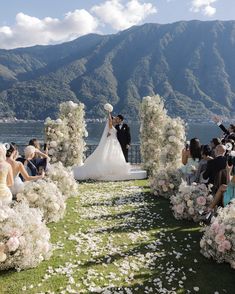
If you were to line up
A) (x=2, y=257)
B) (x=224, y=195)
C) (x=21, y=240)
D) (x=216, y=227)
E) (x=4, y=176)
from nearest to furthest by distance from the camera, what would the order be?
(x=2, y=257) < (x=21, y=240) < (x=216, y=227) < (x=4, y=176) < (x=224, y=195)

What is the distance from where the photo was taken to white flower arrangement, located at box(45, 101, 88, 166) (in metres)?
19.9

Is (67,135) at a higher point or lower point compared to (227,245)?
higher

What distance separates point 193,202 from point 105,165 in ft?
28.6

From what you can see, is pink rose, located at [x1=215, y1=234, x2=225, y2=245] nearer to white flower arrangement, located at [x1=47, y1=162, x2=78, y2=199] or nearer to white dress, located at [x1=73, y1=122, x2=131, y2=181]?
white flower arrangement, located at [x1=47, y1=162, x2=78, y2=199]

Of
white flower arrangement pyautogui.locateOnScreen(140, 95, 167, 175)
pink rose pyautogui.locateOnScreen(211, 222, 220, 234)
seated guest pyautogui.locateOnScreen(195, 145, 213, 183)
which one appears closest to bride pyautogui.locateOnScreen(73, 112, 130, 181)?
white flower arrangement pyautogui.locateOnScreen(140, 95, 167, 175)

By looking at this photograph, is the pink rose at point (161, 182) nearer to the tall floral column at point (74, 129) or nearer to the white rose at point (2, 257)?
the tall floral column at point (74, 129)

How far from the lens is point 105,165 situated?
19.4 metres

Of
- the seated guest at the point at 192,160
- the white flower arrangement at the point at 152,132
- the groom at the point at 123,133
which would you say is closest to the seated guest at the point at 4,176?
the seated guest at the point at 192,160

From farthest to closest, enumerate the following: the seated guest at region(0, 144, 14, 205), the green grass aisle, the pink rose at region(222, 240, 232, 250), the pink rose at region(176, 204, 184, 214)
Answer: the pink rose at region(176, 204, 184, 214), the seated guest at region(0, 144, 14, 205), the pink rose at region(222, 240, 232, 250), the green grass aisle

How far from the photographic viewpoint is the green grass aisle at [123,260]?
23.4ft

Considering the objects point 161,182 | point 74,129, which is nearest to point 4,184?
point 161,182

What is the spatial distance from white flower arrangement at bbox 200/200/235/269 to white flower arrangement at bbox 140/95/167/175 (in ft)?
38.7

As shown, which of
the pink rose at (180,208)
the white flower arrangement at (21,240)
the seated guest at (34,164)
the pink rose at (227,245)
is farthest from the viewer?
the seated guest at (34,164)

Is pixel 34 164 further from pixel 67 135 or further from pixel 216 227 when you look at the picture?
pixel 216 227
